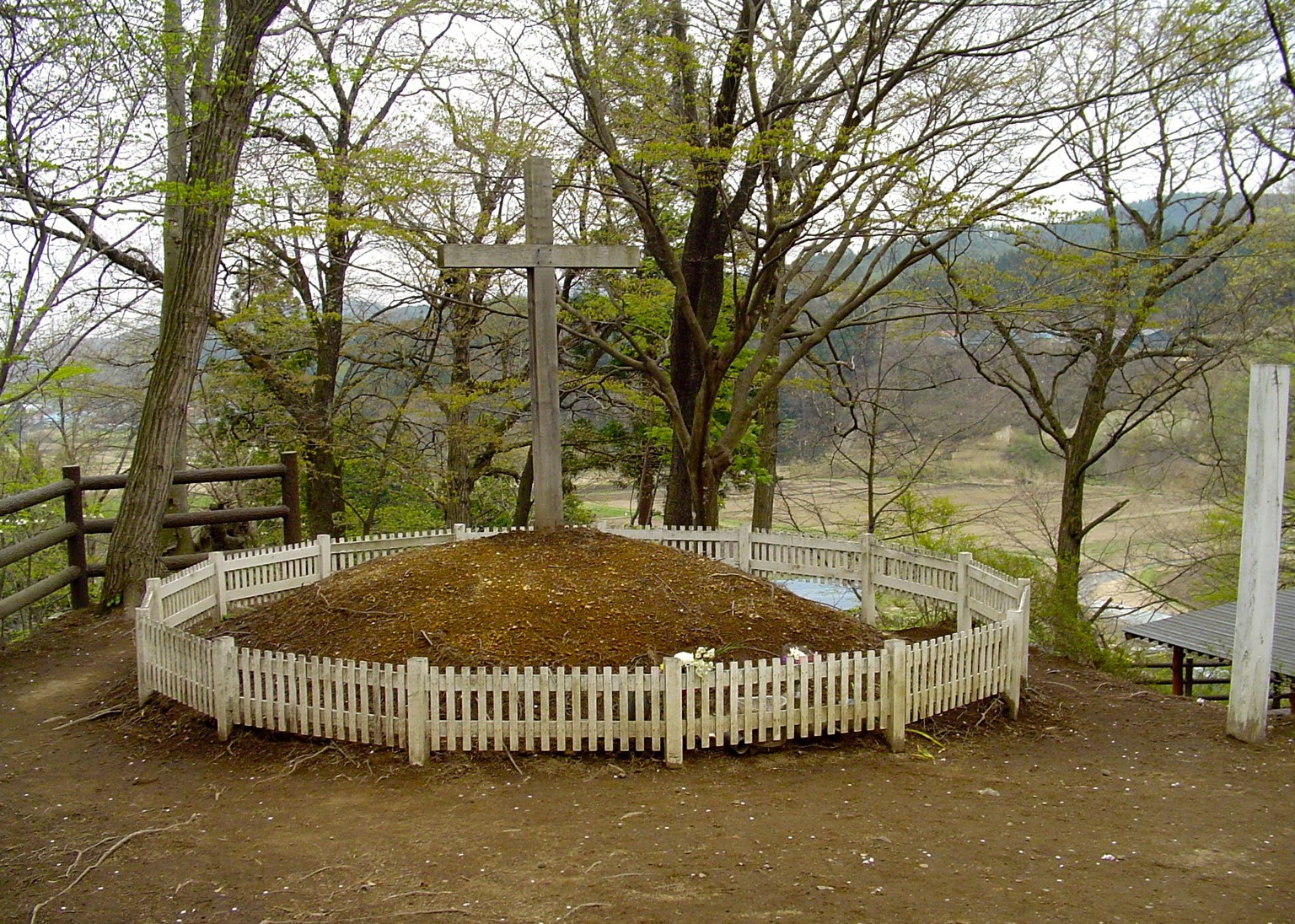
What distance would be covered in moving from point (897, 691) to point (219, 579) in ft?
20.4

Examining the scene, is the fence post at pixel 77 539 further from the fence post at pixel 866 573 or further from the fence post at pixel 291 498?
the fence post at pixel 866 573

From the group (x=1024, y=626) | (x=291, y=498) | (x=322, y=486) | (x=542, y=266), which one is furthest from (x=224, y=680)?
(x=322, y=486)

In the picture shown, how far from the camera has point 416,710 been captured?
18.3 ft

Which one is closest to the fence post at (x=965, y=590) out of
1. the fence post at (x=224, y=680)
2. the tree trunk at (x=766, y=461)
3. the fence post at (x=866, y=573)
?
the fence post at (x=866, y=573)

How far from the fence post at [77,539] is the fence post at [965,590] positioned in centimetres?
878

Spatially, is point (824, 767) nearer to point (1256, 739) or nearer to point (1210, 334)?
point (1256, 739)

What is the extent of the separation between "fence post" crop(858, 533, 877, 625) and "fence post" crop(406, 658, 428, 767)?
16.8ft

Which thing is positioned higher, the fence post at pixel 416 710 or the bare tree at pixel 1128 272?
the bare tree at pixel 1128 272

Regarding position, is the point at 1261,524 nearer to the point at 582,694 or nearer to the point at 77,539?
the point at 582,694

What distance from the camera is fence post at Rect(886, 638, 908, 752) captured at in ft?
19.7

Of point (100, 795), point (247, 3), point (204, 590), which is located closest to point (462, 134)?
point (247, 3)

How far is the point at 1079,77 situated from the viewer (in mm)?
12398

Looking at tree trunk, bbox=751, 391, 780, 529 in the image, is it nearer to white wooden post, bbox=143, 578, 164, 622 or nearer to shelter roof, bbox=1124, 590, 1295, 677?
shelter roof, bbox=1124, 590, 1295, 677

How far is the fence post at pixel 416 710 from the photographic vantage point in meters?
5.58
